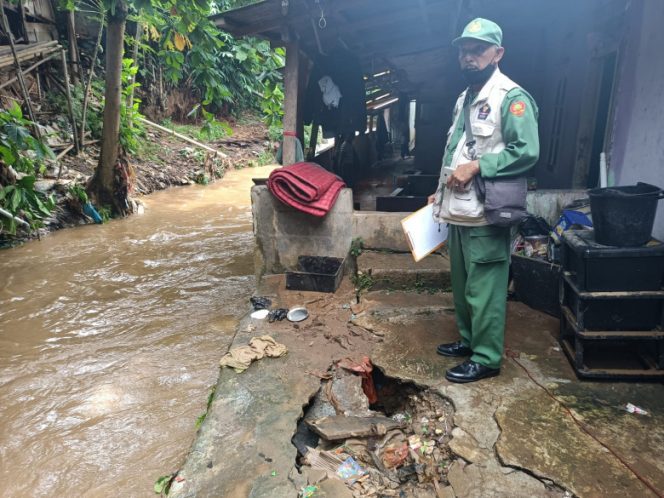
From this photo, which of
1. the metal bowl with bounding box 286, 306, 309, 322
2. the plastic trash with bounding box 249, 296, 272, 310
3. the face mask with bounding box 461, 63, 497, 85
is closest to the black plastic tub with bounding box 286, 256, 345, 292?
the plastic trash with bounding box 249, 296, 272, 310

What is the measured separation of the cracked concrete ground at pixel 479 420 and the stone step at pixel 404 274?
0.74m

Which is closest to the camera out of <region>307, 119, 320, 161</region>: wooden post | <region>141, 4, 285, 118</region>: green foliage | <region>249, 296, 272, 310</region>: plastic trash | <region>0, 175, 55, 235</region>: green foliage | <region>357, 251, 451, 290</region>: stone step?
<region>249, 296, 272, 310</region>: plastic trash

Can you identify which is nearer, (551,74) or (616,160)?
(616,160)

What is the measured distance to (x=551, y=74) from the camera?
20.7ft

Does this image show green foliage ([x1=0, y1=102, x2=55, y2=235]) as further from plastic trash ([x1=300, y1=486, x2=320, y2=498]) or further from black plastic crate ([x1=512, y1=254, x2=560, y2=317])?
black plastic crate ([x1=512, y1=254, x2=560, y2=317])

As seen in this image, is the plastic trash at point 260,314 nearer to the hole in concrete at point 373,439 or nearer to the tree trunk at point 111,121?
the hole in concrete at point 373,439

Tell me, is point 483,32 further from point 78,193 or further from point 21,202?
point 78,193

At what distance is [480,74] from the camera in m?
2.61

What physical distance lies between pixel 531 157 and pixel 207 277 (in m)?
5.02

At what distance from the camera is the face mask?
2.60 meters

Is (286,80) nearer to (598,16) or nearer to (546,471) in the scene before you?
(598,16)

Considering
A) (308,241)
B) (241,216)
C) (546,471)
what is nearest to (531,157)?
(546,471)

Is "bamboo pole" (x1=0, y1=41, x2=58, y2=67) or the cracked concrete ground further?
"bamboo pole" (x1=0, y1=41, x2=58, y2=67)

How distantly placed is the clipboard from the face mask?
0.88 meters
